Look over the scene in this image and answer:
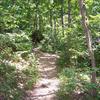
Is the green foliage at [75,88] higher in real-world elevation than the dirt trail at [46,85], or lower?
higher

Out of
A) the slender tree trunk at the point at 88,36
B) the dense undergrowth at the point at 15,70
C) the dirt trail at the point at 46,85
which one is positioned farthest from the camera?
the dirt trail at the point at 46,85

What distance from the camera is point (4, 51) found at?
1125cm

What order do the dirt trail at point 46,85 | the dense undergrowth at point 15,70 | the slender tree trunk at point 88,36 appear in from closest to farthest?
the slender tree trunk at point 88,36
the dense undergrowth at point 15,70
the dirt trail at point 46,85

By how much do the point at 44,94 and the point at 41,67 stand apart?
442cm

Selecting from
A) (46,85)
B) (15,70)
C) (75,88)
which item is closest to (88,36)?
(75,88)

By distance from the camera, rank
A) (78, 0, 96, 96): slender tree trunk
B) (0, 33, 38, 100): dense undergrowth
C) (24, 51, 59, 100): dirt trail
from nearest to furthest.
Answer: (78, 0, 96, 96): slender tree trunk → (0, 33, 38, 100): dense undergrowth → (24, 51, 59, 100): dirt trail

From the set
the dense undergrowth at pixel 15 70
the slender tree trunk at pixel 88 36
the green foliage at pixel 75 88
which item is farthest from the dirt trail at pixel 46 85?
the slender tree trunk at pixel 88 36

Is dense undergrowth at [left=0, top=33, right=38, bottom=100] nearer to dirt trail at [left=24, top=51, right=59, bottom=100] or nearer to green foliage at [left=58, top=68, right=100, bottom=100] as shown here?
dirt trail at [left=24, top=51, right=59, bottom=100]

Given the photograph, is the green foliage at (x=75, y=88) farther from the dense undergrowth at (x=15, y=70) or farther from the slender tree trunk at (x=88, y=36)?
the dense undergrowth at (x=15, y=70)

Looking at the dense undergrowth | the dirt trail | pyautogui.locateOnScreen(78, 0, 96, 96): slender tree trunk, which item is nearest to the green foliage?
pyautogui.locateOnScreen(78, 0, 96, 96): slender tree trunk

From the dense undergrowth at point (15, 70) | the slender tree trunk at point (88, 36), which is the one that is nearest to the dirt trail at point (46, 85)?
the dense undergrowth at point (15, 70)

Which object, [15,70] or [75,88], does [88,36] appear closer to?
[75,88]

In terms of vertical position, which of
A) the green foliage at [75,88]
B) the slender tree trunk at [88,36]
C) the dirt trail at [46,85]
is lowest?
the dirt trail at [46,85]

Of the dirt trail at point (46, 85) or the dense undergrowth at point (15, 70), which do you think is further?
the dirt trail at point (46, 85)
